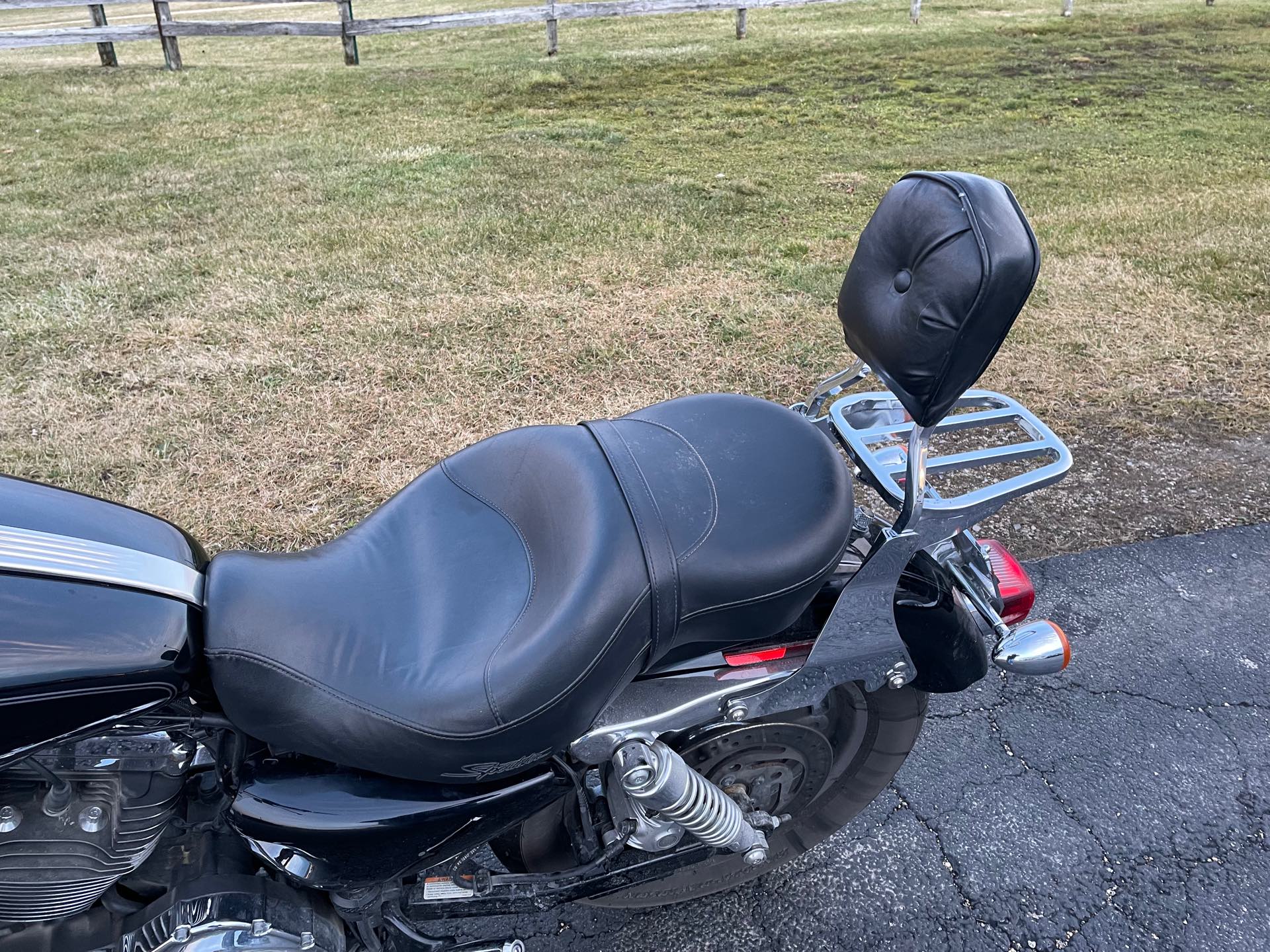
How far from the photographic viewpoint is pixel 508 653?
145 cm

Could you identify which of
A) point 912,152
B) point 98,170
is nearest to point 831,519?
point 912,152

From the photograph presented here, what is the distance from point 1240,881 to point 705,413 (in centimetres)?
180

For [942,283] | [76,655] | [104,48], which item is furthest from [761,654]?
[104,48]

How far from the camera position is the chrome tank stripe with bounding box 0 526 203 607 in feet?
4.21

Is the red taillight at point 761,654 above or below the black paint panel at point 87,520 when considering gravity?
below

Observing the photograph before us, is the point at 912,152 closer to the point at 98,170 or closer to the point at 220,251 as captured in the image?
the point at 220,251

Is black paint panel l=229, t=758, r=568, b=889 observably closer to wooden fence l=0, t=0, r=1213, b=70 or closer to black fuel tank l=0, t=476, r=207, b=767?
black fuel tank l=0, t=476, r=207, b=767

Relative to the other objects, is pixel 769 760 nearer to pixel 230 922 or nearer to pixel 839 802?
pixel 839 802

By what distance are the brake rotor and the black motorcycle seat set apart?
1.05ft

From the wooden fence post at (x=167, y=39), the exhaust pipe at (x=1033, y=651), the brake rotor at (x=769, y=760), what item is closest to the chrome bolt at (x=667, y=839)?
the brake rotor at (x=769, y=760)

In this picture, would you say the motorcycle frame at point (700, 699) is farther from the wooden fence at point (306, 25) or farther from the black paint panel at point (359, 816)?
the wooden fence at point (306, 25)

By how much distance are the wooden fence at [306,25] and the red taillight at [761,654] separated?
10764mm

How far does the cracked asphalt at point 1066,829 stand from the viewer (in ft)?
7.11

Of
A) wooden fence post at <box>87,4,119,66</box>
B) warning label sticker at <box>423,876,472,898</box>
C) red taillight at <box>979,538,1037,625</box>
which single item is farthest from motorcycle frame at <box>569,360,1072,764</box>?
wooden fence post at <box>87,4,119,66</box>
